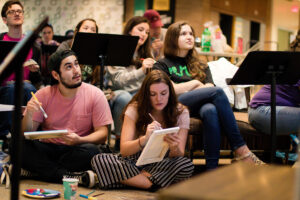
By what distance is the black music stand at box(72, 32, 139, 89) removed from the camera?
145 inches

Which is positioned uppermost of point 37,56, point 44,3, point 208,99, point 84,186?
point 44,3

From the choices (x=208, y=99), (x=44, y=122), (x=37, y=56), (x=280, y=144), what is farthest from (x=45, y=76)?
(x=280, y=144)

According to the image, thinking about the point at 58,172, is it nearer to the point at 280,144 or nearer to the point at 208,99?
the point at 208,99

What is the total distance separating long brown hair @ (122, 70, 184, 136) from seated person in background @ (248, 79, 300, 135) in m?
0.67

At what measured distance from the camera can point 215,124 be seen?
318 cm

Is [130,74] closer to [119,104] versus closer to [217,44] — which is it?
[119,104]

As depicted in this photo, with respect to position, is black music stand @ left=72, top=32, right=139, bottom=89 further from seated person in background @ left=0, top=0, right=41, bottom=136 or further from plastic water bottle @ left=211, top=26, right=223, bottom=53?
plastic water bottle @ left=211, top=26, right=223, bottom=53

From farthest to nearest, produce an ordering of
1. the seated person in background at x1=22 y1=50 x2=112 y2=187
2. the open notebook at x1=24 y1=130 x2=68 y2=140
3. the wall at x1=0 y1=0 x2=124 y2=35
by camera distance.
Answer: the wall at x1=0 y1=0 x2=124 y2=35 → the seated person in background at x1=22 y1=50 x2=112 y2=187 → the open notebook at x1=24 y1=130 x2=68 y2=140

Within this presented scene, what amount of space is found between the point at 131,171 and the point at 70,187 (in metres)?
0.50

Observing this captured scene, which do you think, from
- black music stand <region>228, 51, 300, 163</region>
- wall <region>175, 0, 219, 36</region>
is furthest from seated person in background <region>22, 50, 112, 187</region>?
wall <region>175, 0, 219, 36</region>

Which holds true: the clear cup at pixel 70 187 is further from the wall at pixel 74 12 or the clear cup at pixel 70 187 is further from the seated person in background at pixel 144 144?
the wall at pixel 74 12

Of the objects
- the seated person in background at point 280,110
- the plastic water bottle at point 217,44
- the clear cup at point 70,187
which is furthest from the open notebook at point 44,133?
the plastic water bottle at point 217,44

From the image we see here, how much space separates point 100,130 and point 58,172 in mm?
407

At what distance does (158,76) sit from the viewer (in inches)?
118
